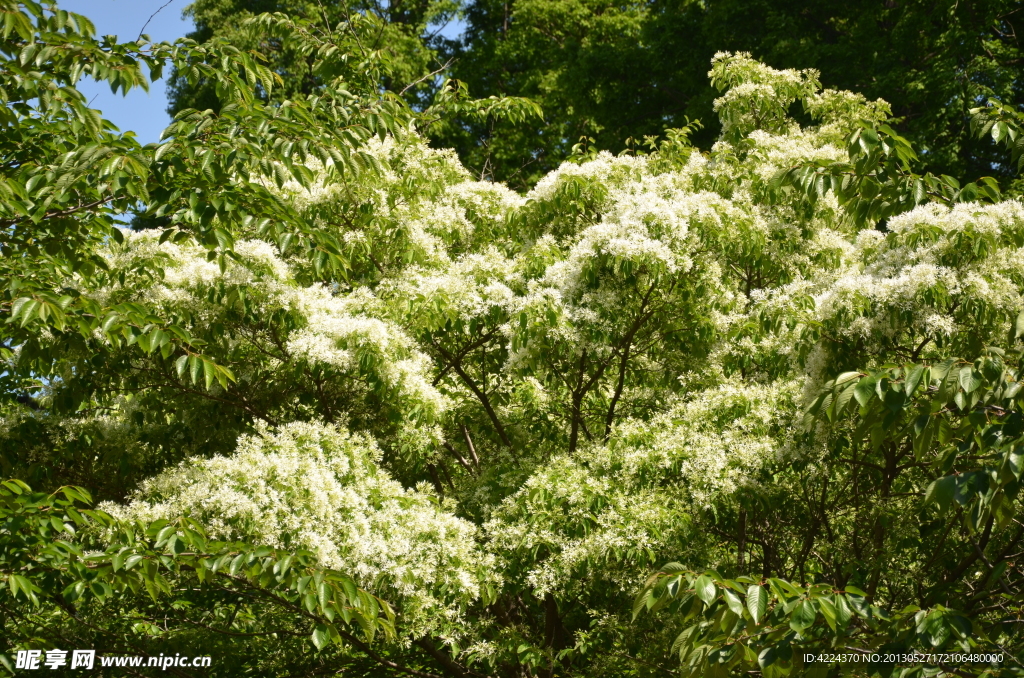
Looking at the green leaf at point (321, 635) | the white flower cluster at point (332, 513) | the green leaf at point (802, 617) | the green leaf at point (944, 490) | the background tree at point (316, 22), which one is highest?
the background tree at point (316, 22)

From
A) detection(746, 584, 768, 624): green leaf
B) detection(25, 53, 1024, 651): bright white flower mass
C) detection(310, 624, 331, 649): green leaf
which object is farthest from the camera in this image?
detection(25, 53, 1024, 651): bright white flower mass

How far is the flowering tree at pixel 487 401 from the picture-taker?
152 inches

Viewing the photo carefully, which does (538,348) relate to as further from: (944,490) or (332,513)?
(944,490)

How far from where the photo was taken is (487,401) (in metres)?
6.73

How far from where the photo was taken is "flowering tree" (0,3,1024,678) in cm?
387

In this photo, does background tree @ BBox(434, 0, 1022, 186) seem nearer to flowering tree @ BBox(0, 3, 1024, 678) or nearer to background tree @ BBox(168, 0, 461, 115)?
background tree @ BBox(168, 0, 461, 115)

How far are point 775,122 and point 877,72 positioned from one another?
6888 millimetres

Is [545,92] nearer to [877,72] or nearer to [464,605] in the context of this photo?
[877,72]

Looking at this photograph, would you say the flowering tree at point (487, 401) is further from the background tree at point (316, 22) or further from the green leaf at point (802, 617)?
the background tree at point (316, 22)

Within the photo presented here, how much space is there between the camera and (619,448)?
5633 millimetres

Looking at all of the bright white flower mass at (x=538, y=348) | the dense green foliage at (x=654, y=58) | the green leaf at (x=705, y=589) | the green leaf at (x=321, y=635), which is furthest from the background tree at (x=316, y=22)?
the green leaf at (x=705, y=589)

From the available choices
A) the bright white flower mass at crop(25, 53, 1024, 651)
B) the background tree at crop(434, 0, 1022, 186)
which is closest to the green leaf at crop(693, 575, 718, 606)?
the bright white flower mass at crop(25, 53, 1024, 651)

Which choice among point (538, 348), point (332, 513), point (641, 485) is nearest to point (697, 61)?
point (538, 348)

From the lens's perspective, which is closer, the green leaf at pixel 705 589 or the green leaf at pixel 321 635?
the green leaf at pixel 705 589
